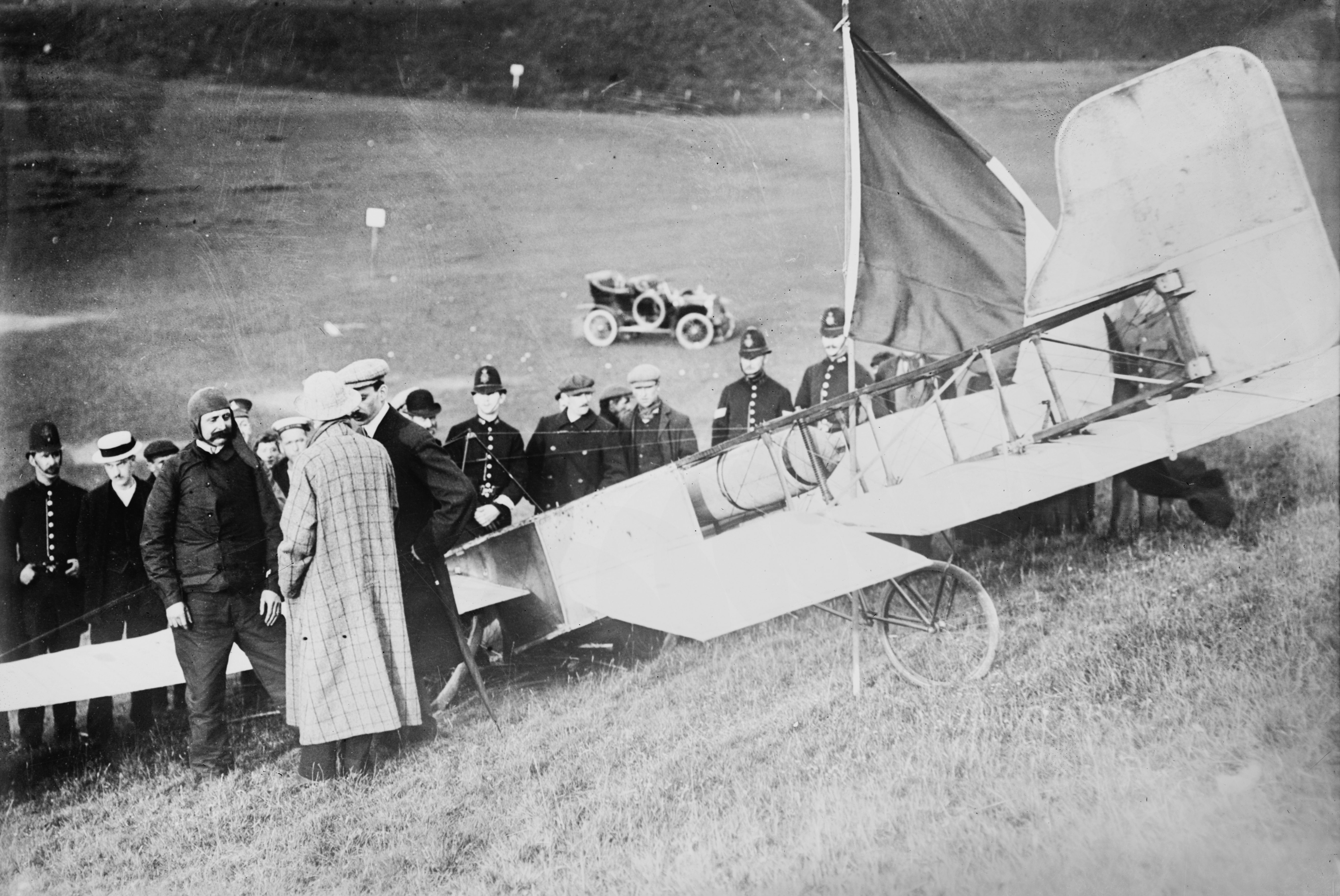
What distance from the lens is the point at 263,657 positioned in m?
3.36

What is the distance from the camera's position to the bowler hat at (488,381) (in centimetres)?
361

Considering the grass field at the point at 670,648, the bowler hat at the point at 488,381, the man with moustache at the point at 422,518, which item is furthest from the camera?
the bowler hat at the point at 488,381

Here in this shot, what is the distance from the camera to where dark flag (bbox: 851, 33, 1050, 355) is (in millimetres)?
3748

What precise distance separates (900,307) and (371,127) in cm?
204

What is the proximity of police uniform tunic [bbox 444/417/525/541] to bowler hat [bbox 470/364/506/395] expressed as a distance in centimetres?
10

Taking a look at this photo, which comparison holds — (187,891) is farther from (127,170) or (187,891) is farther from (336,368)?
(127,170)

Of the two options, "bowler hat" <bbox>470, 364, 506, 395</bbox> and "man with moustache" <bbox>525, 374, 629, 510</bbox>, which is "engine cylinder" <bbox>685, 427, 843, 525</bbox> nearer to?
"man with moustache" <bbox>525, 374, 629, 510</bbox>

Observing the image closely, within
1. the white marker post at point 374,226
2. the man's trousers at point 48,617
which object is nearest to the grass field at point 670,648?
the white marker post at point 374,226

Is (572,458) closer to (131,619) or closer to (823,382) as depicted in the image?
(823,382)

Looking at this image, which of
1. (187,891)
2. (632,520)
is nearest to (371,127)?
(632,520)

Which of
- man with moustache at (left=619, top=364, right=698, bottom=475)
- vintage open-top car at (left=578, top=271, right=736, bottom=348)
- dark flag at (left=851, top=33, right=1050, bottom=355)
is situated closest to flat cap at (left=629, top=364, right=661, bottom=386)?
man with moustache at (left=619, top=364, right=698, bottom=475)

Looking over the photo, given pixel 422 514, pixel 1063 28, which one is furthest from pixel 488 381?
pixel 1063 28

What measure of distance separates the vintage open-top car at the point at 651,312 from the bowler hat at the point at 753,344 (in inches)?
2.1

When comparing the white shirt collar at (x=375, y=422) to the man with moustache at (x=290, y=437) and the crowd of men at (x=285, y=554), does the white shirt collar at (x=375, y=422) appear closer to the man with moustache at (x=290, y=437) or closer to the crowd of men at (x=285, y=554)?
the crowd of men at (x=285, y=554)
